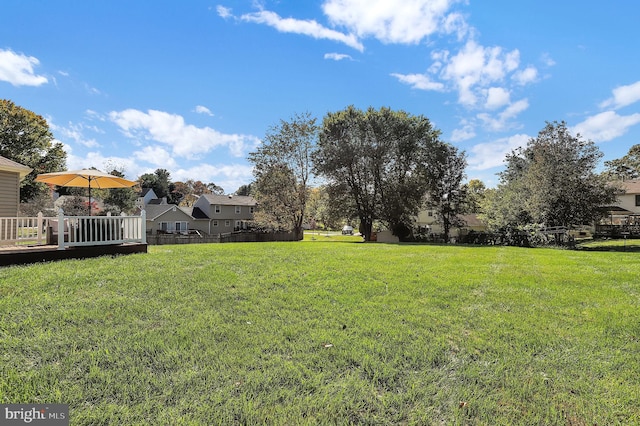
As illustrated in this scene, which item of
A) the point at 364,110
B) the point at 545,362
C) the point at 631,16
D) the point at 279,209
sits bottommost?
the point at 545,362

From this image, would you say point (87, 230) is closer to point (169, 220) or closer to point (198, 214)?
point (169, 220)

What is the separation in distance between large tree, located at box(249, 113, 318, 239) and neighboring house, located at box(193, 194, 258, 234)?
1299 centimetres

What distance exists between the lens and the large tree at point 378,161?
23766 mm

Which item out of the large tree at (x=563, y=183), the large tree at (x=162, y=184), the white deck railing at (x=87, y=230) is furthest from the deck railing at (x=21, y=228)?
the large tree at (x=162, y=184)

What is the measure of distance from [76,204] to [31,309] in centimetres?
3023

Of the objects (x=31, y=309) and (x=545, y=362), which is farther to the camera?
(x=31, y=309)

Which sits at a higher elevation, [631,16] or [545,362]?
[631,16]

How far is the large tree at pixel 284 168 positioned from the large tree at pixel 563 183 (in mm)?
16255

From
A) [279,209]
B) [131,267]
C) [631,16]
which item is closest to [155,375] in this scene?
[131,267]

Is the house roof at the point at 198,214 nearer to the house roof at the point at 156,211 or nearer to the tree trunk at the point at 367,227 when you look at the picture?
the house roof at the point at 156,211

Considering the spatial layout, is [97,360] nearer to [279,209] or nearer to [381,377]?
[381,377]

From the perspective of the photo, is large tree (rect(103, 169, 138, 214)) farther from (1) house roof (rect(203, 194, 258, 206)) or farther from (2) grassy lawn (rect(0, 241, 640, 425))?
(2) grassy lawn (rect(0, 241, 640, 425))

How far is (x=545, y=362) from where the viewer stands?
115 inches

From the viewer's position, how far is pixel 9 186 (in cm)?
1075
